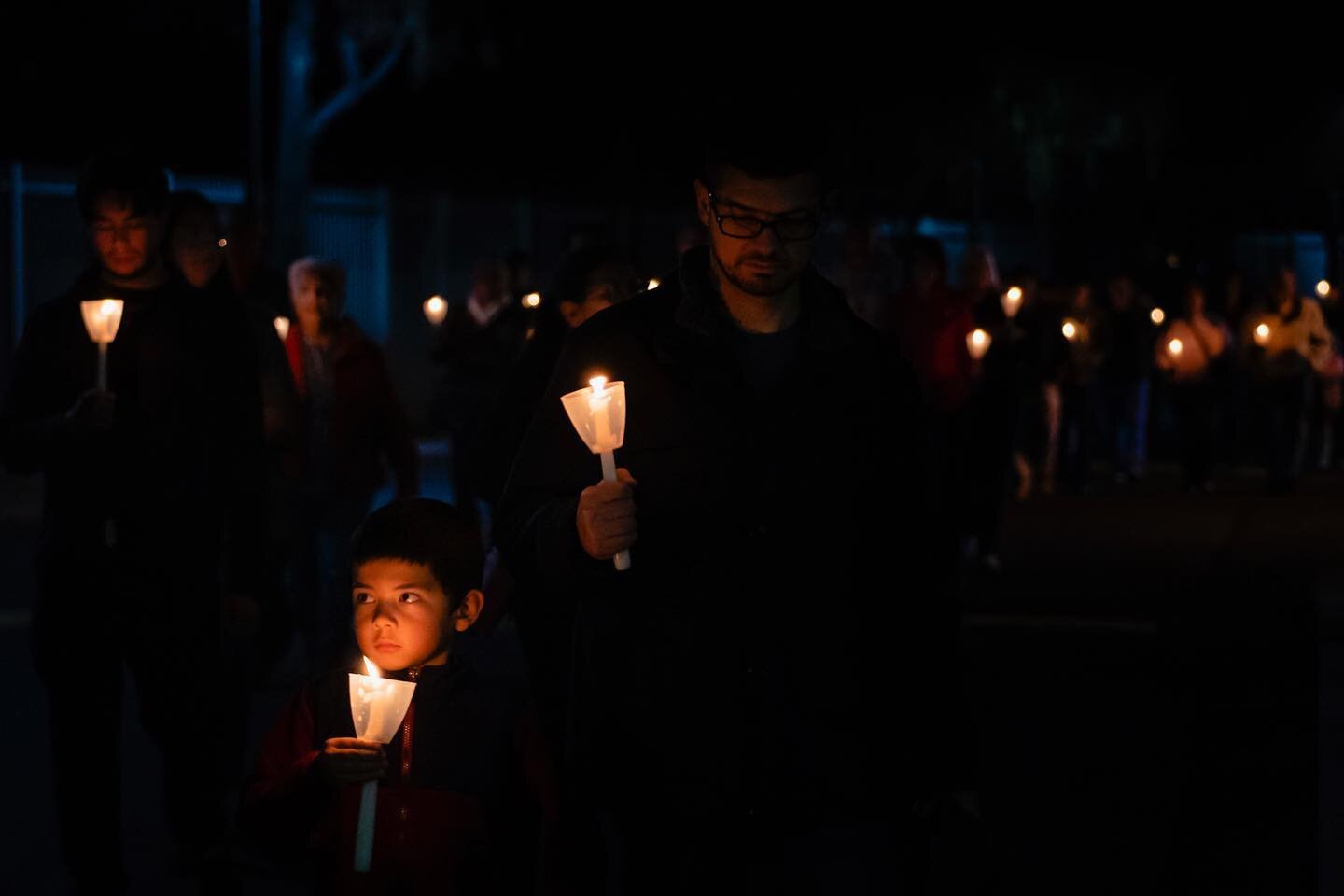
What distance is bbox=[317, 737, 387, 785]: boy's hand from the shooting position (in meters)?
4.04

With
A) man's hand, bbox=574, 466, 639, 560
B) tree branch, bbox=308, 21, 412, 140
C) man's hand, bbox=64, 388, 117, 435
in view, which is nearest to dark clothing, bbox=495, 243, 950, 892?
man's hand, bbox=574, 466, 639, 560

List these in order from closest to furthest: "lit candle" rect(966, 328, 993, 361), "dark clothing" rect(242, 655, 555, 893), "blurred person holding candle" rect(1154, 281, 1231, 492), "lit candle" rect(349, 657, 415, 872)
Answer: "lit candle" rect(349, 657, 415, 872) < "dark clothing" rect(242, 655, 555, 893) < "lit candle" rect(966, 328, 993, 361) < "blurred person holding candle" rect(1154, 281, 1231, 492)

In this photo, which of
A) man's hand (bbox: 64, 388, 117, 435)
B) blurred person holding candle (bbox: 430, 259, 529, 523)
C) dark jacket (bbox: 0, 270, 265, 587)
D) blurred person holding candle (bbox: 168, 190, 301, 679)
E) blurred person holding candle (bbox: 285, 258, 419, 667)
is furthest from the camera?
blurred person holding candle (bbox: 430, 259, 529, 523)

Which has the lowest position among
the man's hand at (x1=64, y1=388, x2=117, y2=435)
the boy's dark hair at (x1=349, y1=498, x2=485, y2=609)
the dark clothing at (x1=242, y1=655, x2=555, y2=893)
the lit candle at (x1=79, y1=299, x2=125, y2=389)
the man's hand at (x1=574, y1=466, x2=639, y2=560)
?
the dark clothing at (x1=242, y1=655, x2=555, y2=893)

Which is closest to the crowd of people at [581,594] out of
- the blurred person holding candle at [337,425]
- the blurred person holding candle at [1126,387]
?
the blurred person holding candle at [337,425]

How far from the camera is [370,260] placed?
30.6 metres

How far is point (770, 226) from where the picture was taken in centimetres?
407

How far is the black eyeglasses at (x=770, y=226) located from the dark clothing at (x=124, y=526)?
7.11 feet

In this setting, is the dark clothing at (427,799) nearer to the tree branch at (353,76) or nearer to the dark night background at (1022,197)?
the dark night background at (1022,197)

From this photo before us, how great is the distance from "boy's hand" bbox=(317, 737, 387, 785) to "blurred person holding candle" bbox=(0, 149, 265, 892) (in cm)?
179

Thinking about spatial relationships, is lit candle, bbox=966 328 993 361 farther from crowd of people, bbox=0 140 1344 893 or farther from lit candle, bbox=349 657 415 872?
lit candle, bbox=349 657 415 872

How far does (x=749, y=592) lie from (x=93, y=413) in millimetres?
2068

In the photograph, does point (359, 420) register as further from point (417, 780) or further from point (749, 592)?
point (749, 592)

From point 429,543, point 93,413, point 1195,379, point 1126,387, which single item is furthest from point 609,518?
point 1126,387
